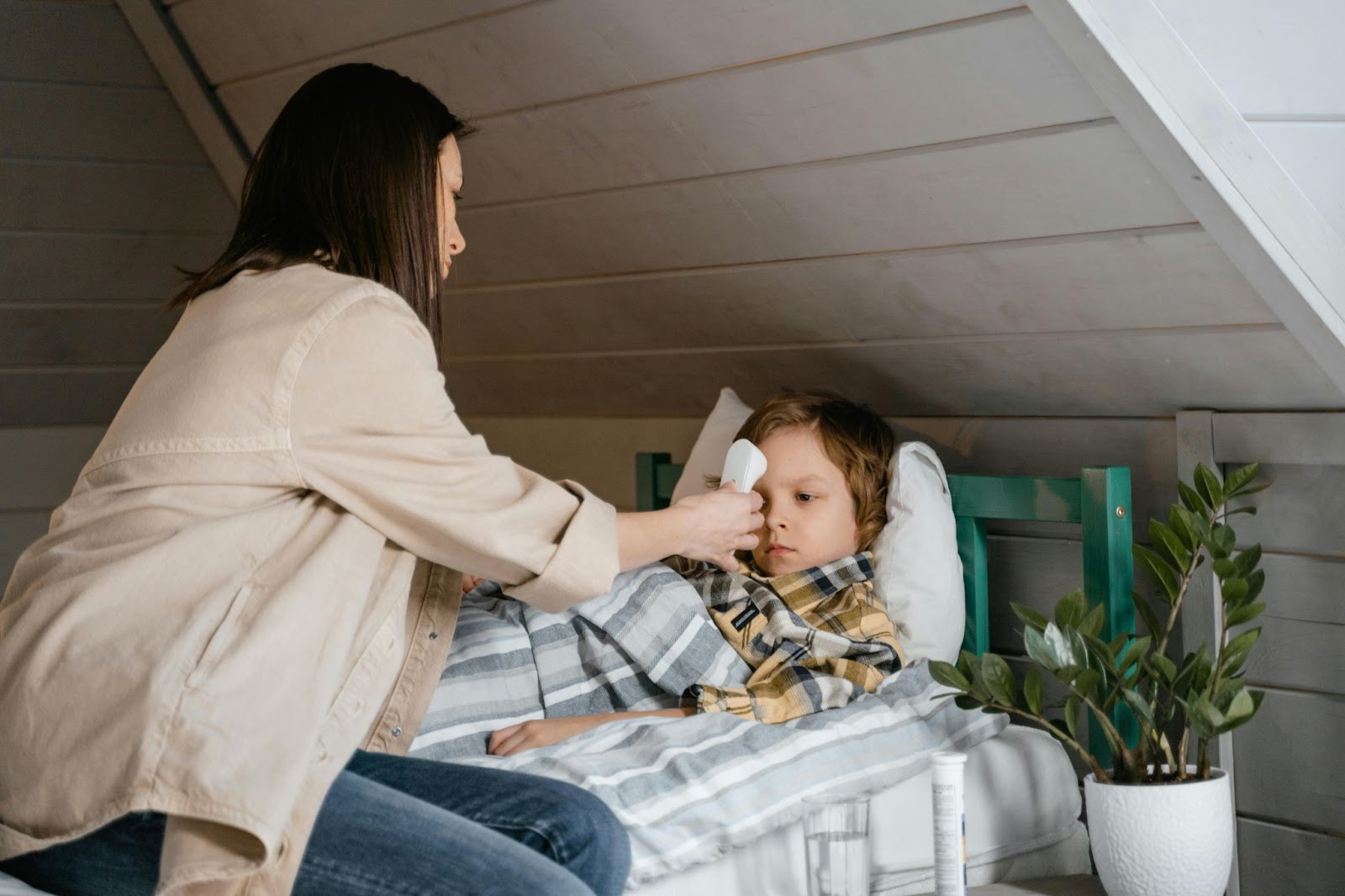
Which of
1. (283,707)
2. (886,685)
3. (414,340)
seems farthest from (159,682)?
(886,685)

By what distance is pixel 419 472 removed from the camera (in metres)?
1.21

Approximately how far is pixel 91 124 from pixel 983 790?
1940mm

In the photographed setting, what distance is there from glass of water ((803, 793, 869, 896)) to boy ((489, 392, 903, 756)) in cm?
24

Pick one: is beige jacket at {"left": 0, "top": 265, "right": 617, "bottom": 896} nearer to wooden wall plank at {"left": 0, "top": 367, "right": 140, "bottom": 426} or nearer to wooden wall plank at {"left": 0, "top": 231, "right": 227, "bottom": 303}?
wooden wall plank at {"left": 0, "top": 231, "right": 227, "bottom": 303}

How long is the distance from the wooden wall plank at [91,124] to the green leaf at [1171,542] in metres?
1.92

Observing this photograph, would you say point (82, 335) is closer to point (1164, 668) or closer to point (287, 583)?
point (287, 583)

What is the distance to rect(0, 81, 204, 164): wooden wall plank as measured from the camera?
93.0 inches

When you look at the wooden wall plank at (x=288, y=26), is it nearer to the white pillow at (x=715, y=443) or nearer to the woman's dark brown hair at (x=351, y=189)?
the woman's dark brown hair at (x=351, y=189)

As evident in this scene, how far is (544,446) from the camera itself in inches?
109

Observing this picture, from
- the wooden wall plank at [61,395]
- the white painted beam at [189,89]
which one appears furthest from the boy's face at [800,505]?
the wooden wall plank at [61,395]

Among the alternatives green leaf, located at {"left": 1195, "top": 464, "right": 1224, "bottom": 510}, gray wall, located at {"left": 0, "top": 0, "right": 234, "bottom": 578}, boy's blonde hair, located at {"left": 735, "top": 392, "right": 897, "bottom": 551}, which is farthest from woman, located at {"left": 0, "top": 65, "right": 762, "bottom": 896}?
gray wall, located at {"left": 0, "top": 0, "right": 234, "bottom": 578}

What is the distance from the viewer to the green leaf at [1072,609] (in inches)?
57.2

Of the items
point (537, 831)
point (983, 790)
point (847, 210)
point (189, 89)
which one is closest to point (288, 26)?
point (189, 89)

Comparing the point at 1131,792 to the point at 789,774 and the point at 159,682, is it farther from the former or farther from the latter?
the point at 159,682
